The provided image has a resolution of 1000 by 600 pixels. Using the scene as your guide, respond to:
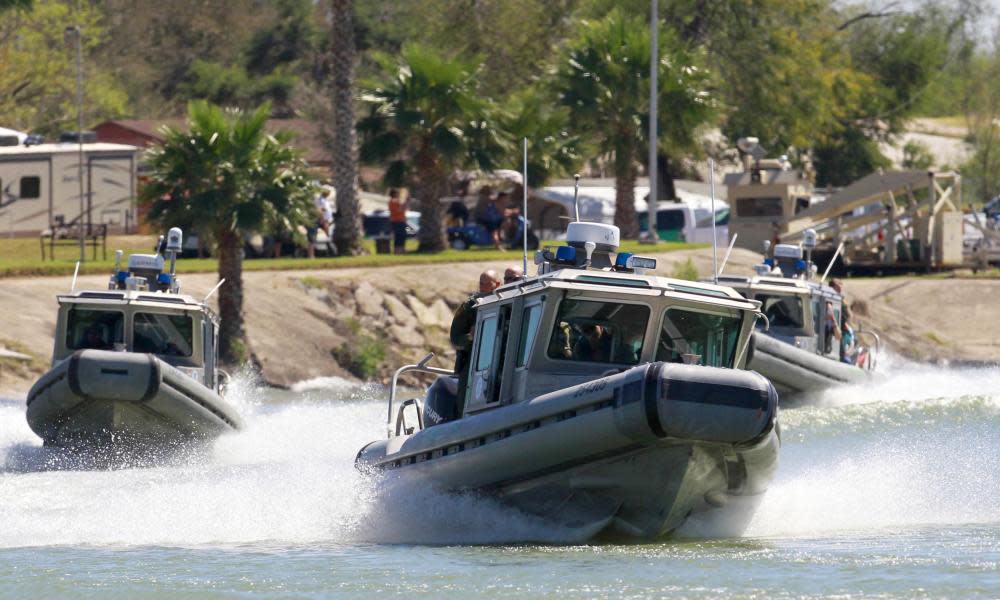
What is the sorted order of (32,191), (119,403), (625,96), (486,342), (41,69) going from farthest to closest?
1. (41,69)
2. (625,96)
3. (32,191)
4. (119,403)
5. (486,342)

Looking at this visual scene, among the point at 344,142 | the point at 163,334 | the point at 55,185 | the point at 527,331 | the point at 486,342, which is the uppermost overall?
the point at 344,142

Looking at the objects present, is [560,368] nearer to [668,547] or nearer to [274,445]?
[668,547]

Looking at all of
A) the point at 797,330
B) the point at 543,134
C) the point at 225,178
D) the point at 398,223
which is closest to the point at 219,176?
the point at 225,178

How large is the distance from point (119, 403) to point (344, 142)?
18.2 m

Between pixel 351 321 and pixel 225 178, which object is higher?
pixel 225 178

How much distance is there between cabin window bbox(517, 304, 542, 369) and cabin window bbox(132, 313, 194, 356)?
7.32 m

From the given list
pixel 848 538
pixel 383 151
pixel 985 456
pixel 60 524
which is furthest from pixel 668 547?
pixel 383 151

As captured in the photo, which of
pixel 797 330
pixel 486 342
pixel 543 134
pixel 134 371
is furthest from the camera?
pixel 543 134

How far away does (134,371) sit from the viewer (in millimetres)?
17656

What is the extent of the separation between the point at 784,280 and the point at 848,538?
1210cm

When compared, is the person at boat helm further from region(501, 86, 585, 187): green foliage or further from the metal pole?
the metal pole

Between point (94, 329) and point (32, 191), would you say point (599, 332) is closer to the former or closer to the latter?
point (94, 329)

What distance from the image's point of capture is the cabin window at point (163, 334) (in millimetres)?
19078

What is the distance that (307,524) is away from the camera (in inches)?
539
